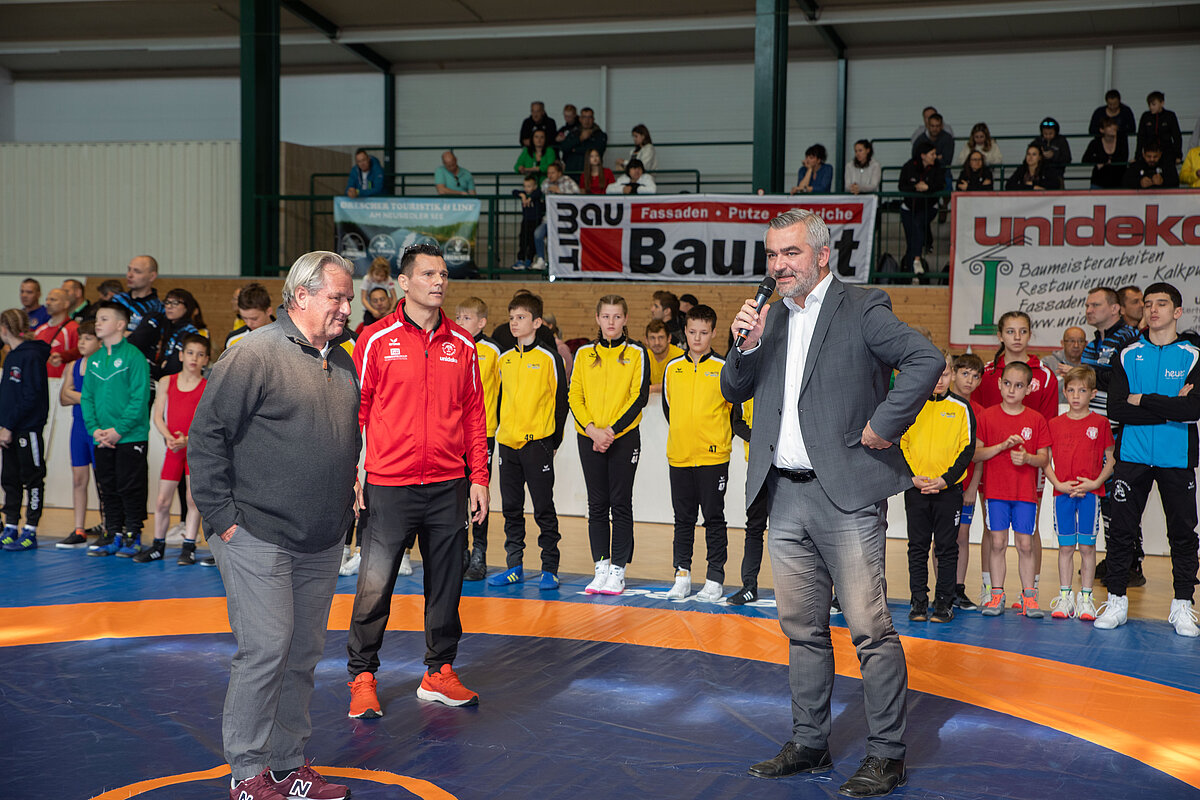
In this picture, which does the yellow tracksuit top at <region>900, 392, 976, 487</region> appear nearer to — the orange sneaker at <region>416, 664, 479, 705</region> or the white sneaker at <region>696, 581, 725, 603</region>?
the white sneaker at <region>696, 581, 725, 603</region>

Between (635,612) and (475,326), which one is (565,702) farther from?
(475,326)

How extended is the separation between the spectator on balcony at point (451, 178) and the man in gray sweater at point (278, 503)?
1187cm

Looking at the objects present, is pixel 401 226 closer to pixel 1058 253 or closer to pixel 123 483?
pixel 123 483

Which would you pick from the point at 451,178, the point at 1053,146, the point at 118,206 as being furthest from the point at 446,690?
the point at 118,206

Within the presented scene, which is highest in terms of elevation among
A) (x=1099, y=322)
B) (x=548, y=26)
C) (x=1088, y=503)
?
(x=548, y=26)

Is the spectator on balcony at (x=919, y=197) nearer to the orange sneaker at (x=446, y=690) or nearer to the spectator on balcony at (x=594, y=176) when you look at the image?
the spectator on balcony at (x=594, y=176)

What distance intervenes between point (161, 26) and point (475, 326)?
1317 cm

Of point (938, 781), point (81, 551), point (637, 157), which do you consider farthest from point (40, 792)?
point (637, 157)

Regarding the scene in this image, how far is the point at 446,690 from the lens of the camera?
473 centimetres

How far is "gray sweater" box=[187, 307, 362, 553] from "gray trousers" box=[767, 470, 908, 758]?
1716 mm

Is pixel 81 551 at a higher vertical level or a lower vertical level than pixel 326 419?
lower

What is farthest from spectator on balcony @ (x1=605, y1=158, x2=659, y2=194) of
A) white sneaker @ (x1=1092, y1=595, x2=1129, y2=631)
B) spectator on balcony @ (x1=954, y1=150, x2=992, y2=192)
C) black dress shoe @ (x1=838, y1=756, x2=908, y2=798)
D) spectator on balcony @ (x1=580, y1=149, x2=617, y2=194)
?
black dress shoe @ (x1=838, y1=756, x2=908, y2=798)

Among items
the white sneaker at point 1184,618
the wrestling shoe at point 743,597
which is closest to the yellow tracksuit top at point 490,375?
the wrestling shoe at point 743,597

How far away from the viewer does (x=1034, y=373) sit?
286 inches
